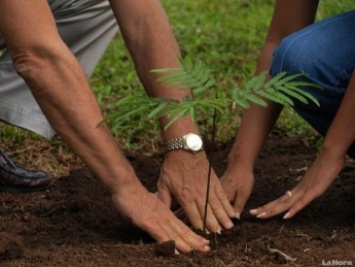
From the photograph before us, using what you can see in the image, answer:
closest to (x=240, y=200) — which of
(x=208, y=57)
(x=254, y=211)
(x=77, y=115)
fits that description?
(x=254, y=211)

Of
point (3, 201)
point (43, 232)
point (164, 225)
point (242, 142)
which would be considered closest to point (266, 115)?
point (242, 142)

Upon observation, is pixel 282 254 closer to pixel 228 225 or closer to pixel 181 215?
pixel 228 225

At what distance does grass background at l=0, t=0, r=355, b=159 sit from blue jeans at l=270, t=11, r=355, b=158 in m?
1.10

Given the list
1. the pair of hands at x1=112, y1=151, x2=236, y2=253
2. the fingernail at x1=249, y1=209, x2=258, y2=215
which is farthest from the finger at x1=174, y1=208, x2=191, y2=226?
the fingernail at x1=249, y1=209, x2=258, y2=215

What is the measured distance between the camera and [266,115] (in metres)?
3.70

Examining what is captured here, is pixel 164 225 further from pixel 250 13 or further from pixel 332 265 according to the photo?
pixel 250 13

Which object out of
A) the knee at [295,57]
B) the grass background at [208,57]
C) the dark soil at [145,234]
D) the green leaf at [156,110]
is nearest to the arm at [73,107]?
the dark soil at [145,234]

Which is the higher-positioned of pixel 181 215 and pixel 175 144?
pixel 175 144

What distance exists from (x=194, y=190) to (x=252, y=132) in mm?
445

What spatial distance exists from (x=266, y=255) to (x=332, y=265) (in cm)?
24

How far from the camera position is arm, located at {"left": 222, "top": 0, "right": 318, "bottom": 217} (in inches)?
144

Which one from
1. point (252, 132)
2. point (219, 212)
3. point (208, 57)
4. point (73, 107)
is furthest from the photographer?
point (208, 57)

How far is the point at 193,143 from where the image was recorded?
3.42m

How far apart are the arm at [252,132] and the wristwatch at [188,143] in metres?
0.29
